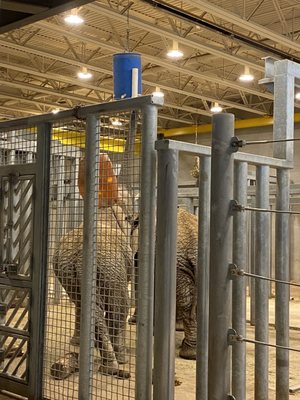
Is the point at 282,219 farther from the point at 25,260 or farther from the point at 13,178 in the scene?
the point at 13,178

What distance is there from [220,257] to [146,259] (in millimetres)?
811

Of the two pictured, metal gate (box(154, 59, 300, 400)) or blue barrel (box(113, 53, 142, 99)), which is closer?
metal gate (box(154, 59, 300, 400))

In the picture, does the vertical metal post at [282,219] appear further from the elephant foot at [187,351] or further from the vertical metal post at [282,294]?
the elephant foot at [187,351]

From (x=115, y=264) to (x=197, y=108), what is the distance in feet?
44.6

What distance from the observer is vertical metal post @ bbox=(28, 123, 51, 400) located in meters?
4.10

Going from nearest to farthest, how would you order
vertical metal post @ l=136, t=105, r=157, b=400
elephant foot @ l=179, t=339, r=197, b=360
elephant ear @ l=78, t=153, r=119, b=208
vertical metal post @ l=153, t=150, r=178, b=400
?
vertical metal post @ l=153, t=150, r=178, b=400, vertical metal post @ l=136, t=105, r=157, b=400, elephant ear @ l=78, t=153, r=119, b=208, elephant foot @ l=179, t=339, r=197, b=360

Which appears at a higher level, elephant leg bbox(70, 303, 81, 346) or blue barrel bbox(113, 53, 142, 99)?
blue barrel bbox(113, 53, 142, 99)

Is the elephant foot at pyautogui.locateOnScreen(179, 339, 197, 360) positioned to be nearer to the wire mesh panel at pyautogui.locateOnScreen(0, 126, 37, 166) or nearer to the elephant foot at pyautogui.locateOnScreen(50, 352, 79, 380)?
the elephant foot at pyautogui.locateOnScreen(50, 352, 79, 380)

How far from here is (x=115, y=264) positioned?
440 cm

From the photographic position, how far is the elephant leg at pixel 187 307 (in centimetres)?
569

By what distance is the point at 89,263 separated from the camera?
3689 mm

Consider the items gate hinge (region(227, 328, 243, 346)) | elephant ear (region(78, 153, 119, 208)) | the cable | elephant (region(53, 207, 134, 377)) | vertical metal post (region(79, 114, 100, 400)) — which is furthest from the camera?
the cable

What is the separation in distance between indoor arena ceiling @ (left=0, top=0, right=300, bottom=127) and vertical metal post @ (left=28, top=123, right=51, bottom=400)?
2.78 m

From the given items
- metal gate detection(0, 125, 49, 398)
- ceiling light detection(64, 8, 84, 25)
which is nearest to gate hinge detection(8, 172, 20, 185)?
metal gate detection(0, 125, 49, 398)
